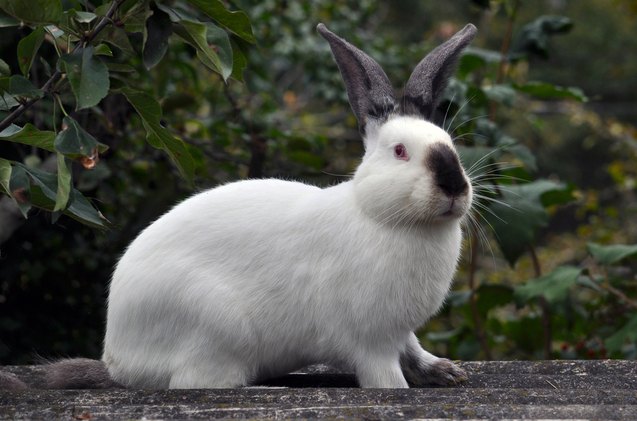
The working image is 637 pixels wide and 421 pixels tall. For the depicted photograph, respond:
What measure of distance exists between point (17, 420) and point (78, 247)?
8.68 feet

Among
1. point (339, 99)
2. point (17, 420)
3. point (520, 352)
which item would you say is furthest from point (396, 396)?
point (339, 99)

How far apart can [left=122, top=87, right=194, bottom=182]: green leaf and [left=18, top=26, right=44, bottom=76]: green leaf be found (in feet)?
0.90

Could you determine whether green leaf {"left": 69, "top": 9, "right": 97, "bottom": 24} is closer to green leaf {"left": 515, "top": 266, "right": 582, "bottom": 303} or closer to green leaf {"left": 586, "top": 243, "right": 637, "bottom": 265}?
green leaf {"left": 515, "top": 266, "right": 582, "bottom": 303}

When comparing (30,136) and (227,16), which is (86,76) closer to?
(30,136)

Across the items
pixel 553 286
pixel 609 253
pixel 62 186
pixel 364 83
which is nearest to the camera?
pixel 62 186

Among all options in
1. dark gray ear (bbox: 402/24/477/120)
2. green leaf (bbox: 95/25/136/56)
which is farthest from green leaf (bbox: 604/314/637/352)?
green leaf (bbox: 95/25/136/56)

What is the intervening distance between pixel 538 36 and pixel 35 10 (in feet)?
11.2

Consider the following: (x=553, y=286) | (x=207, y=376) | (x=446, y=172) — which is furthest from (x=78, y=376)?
(x=553, y=286)

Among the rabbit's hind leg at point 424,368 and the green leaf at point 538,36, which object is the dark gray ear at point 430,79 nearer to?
the rabbit's hind leg at point 424,368

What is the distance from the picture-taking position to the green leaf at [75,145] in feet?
8.23

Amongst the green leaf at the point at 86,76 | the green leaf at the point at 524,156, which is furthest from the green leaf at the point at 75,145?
the green leaf at the point at 524,156

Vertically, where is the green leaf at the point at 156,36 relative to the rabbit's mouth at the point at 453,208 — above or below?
above

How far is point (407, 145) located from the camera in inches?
117

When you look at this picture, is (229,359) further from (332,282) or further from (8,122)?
(8,122)
